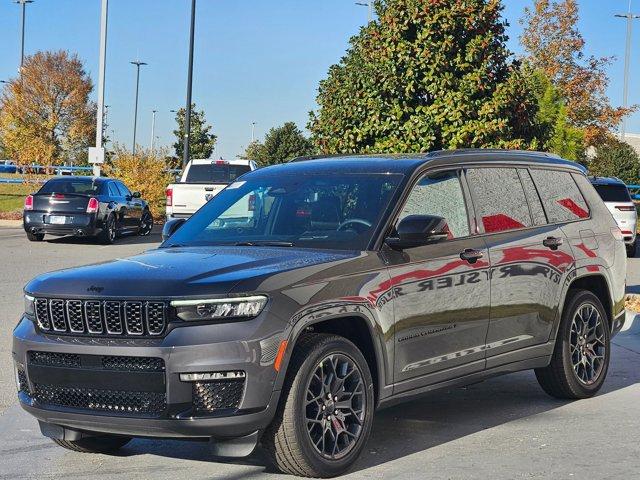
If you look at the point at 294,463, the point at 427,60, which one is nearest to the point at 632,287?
the point at 427,60

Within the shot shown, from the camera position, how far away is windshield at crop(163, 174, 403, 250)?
22.1 ft

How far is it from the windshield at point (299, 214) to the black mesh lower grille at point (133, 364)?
1.36 m

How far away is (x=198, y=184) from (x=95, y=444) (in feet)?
57.5

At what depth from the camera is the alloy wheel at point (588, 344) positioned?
8.27 meters

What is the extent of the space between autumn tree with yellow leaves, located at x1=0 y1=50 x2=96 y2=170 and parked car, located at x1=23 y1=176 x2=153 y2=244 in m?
36.0

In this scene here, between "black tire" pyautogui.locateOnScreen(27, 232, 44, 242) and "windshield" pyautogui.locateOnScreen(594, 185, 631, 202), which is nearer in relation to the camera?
"black tire" pyautogui.locateOnScreen(27, 232, 44, 242)

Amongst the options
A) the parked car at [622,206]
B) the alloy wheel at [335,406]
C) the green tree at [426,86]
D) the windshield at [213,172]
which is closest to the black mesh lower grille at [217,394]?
the alloy wheel at [335,406]

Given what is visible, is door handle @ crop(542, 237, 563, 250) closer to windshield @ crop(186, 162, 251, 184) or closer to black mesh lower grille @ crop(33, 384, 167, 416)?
black mesh lower grille @ crop(33, 384, 167, 416)

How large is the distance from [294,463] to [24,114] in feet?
201

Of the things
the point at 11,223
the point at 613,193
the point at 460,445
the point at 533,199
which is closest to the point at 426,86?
the point at 613,193

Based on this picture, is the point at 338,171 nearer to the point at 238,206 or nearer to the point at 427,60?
the point at 238,206

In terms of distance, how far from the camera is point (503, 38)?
64.0 feet

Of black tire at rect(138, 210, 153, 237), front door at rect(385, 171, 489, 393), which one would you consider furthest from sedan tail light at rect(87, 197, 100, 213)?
front door at rect(385, 171, 489, 393)

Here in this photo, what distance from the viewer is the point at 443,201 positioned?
7297mm
